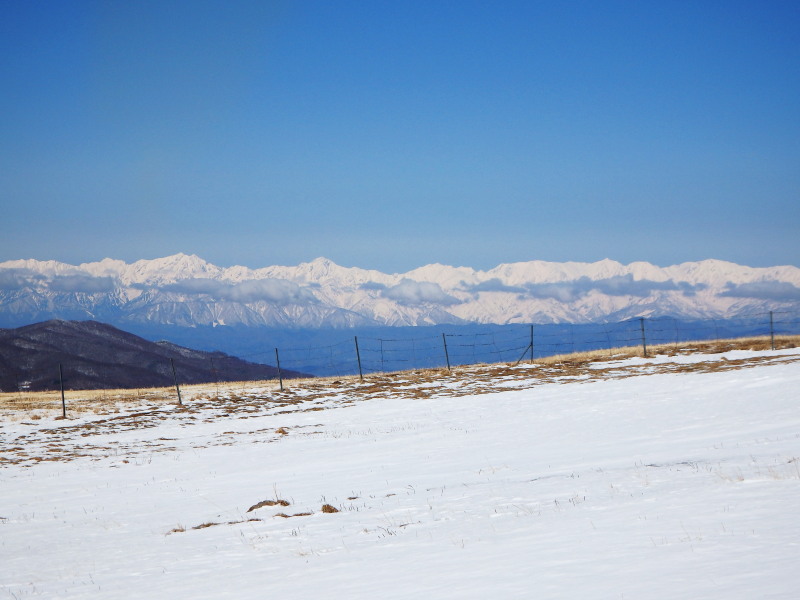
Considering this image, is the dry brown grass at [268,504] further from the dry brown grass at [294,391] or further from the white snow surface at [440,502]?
the dry brown grass at [294,391]

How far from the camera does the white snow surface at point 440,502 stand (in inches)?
A: 328

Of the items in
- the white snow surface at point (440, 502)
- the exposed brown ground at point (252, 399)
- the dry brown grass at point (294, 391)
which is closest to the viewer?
the white snow surface at point (440, 502)

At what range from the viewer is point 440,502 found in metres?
14.1

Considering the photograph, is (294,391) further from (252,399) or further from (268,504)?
(268,504)

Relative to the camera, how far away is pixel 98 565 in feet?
39.9

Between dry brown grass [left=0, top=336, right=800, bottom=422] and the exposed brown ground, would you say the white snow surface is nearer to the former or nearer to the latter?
the exposed brown ground

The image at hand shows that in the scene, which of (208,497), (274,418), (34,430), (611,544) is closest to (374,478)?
(208,497)

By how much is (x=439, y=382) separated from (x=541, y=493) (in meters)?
35.5

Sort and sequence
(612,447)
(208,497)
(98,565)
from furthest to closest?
1. (612,447)
2. (208,497)
3. (98,565)

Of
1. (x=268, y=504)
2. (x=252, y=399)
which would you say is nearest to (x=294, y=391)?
(x=252, y=399)

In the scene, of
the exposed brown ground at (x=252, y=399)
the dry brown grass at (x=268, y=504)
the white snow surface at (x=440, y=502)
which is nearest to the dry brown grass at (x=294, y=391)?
the exposed brown ground at (x=252, y=399)

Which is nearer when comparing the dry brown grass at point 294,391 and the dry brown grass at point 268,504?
the dry brown grass at point 268,504

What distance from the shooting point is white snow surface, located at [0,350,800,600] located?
8.34m

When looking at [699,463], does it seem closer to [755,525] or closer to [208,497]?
[755,525]
